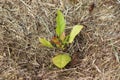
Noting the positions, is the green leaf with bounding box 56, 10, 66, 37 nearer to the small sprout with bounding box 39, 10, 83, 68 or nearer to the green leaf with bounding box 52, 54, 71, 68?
the small sprout with bounding box 39, 10, 83, 68

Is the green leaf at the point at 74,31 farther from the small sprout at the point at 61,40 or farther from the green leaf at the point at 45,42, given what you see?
the green leaf at the point at 45,42

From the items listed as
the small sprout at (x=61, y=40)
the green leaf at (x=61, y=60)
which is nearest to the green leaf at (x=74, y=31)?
the small sprout at (x=61, y=40)

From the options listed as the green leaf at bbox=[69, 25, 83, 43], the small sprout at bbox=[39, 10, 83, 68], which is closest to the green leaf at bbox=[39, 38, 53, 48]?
the small sprout at bbox=[39, 10, 83, 68]

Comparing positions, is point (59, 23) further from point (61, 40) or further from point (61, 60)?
point (61, 60)

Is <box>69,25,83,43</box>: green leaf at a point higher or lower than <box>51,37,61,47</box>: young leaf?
higher

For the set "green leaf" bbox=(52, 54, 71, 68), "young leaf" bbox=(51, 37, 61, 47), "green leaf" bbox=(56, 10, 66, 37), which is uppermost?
"green leaf" bbox=(56, 10, 66, 37)

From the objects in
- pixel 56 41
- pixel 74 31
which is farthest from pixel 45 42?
pixel 74 31

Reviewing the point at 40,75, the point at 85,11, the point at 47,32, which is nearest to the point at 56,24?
the point at 47,32
